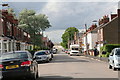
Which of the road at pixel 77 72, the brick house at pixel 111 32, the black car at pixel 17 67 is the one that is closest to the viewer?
the black car at pixel 17 67

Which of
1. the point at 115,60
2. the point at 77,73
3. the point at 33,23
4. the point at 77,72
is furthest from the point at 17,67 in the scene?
the point at 33,23

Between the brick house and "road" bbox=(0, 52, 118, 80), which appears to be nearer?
"road" bbox=(0, 52, 118, 80)

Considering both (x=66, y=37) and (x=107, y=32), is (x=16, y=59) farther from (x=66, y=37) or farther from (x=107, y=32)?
(x=66, y=37)

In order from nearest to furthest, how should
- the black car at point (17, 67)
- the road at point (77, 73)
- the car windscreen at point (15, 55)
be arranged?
the black car at point (17, 67), the car windscreen at point (15, 55), the road at point (77, 73)

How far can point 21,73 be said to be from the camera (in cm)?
1249

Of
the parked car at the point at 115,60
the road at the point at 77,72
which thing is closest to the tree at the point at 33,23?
the road at the point at 77,72

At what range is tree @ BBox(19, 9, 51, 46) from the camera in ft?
227

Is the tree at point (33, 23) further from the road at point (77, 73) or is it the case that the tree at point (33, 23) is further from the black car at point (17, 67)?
the black car at point (17, 67)

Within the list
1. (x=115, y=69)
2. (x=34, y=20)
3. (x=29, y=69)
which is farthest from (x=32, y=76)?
(x=34, y=20)

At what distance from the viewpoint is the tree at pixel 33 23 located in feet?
227

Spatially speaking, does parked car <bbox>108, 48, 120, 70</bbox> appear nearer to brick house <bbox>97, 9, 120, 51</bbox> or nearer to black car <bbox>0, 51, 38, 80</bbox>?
black car <bbox>0, 51, 38, 80</bbox>

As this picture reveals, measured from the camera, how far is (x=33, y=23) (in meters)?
70.0

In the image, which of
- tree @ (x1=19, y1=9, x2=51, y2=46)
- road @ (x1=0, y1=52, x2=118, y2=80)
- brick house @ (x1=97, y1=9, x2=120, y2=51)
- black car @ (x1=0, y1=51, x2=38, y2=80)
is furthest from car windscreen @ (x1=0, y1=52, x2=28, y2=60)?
tree @ (x1=19, y1=9, x2=51, y2=46)

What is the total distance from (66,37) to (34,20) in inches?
3089
